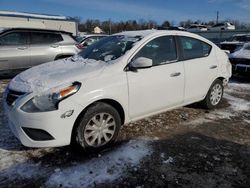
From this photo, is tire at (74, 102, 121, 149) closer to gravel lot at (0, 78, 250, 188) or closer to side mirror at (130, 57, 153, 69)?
gravel lot at (0, 78, 250, 188)

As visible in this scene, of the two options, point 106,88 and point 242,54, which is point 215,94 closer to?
point 106,88

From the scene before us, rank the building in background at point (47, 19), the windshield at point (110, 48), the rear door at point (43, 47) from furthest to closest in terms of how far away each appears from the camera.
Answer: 1. the building in background at point (47, 19)
2. the rear door at point (43, 47)
3. the windshield at point (110, 48)

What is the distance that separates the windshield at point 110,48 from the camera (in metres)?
4.13

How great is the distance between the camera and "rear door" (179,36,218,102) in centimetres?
479

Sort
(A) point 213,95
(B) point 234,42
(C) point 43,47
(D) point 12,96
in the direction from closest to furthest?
1. (D) point 12,96
2. (A) point 213,95
3. (C) point 43,47
4. (B) point 234,42

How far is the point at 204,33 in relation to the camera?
30047mm

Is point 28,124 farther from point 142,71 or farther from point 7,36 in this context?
point 7,36

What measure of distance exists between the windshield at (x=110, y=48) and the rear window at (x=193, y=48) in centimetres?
98

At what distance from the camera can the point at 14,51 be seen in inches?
324

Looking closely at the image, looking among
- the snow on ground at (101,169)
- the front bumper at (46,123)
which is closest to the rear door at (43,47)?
the front bumper at (46,123)

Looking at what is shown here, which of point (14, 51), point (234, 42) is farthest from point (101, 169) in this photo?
point (234, 42)

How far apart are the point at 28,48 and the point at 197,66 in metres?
5.71

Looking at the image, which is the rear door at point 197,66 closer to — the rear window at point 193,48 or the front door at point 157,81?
the rear window at point 193,48

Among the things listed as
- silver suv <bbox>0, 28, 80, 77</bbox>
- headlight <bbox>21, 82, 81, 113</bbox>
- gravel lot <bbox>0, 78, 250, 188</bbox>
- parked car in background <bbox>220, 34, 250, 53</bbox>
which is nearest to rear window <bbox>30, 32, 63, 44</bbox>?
silver suv <bbox>0, 28, 80, 77</bbox>
